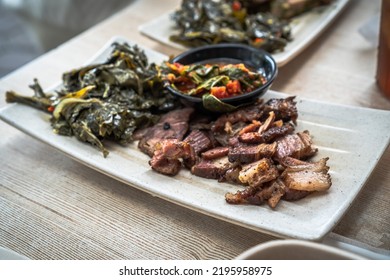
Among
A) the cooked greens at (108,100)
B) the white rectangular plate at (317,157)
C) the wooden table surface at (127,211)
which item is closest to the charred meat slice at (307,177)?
the white rectangular plate at (317,157)

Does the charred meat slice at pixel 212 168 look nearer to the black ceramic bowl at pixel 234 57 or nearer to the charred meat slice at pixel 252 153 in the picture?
the charred meat slice at pixel 252 153

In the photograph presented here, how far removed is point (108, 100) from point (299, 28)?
5.14 ft

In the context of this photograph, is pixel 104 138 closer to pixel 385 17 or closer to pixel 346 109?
Answer: pixel 346 109

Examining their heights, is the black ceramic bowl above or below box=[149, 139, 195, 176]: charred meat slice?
above

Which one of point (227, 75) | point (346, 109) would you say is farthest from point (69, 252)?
point (346, 109)

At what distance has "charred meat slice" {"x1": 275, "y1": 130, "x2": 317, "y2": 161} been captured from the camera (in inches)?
80.7

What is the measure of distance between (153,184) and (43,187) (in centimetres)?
63

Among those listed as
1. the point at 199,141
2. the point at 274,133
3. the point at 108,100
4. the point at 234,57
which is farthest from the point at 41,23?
the point at 274,133

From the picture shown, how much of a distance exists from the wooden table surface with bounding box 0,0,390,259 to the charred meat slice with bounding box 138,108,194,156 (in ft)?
0.75

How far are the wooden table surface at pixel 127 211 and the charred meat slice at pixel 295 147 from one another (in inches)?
11.9

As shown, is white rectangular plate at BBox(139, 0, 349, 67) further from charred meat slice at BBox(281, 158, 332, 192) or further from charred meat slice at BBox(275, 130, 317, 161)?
charred meat slice at BBox(281, 158, 332, 192)

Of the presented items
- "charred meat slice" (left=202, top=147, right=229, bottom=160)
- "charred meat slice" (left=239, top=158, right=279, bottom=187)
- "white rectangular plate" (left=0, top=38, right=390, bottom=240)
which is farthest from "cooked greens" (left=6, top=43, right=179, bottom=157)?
"charred meat slice" (left=239, top=158, right=279, bottom=187)

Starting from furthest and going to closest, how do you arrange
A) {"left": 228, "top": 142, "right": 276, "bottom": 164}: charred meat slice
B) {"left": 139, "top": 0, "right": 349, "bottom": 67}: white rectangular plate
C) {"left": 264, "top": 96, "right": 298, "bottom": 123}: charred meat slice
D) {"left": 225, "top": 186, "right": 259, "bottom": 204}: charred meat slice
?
{"left": 139, "top": 0, "right": 349, "bottom": 67}: white rectangular plate → {"left": 264, "top": 96, "right": 298, "bottom": 123}: charred meat slice → {"left": 228, "top": 142, "right": 276, "bottom": 164}: charred meat slice → {"left": 225, "top": 186, "right": 259, "bottom": 204}: charred meat slice

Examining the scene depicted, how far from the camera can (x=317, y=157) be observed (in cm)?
215
